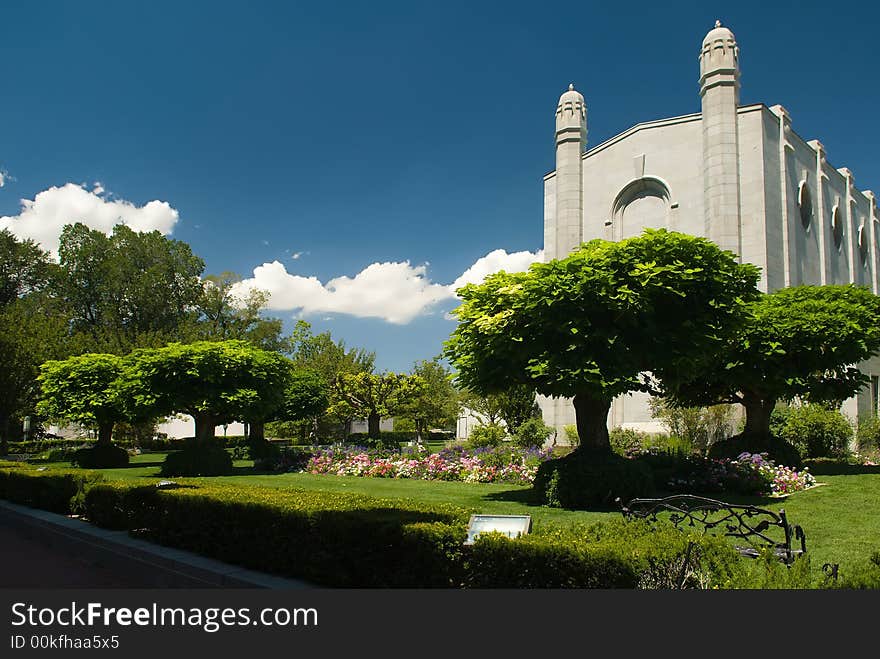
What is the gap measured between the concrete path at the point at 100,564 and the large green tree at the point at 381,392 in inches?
824

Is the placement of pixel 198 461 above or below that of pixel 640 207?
below

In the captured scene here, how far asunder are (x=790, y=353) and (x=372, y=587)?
15.8 metres

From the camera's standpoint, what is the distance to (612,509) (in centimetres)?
1175

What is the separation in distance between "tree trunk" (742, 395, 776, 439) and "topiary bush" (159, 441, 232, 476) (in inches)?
670

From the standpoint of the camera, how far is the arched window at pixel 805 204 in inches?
1259

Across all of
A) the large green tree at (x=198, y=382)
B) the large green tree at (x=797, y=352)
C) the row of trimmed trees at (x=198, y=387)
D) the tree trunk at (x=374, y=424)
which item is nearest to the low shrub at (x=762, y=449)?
the large green tree at (x=797, y=352)

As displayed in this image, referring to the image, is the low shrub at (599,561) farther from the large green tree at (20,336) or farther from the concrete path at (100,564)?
the large green tree at (20,336)

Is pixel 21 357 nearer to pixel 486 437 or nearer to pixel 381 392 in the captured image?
pixel 381 392

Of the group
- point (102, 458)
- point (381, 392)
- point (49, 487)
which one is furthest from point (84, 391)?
point (49, 487)

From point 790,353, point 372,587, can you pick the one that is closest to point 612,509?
point 372,587

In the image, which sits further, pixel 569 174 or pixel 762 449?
pixel 569 174

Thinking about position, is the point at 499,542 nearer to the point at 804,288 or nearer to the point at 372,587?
the point at 372,587

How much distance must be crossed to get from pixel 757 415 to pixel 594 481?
9.37 metres

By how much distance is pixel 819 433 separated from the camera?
2266 centimetres
